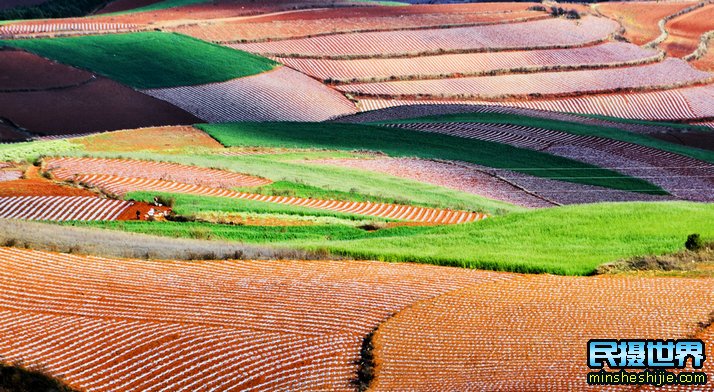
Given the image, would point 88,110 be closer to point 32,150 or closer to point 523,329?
point 32,150

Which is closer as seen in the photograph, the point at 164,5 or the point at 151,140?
the point at 151,140

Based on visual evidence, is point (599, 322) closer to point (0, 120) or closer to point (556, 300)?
point (556, 300)

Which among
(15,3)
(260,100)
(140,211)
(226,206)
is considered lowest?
(260,100)

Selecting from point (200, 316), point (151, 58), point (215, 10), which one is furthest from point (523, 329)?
point (215, 10)

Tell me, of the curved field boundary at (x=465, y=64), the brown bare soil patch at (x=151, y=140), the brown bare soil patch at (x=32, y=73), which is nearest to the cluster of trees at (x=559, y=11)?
the curved field boundary at (x=465, y=64)

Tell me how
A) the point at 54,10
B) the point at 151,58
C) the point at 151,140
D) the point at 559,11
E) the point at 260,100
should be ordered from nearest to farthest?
the point at 151,140 < the point at 260,100 < the point at 151,58 < the point at 559,11 < the point at 54,10

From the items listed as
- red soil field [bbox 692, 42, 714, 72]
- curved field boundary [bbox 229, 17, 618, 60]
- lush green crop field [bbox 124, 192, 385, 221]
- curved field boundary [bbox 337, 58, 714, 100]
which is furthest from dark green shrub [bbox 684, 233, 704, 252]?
red soil field [bbox 692, 42, 714, 72]
